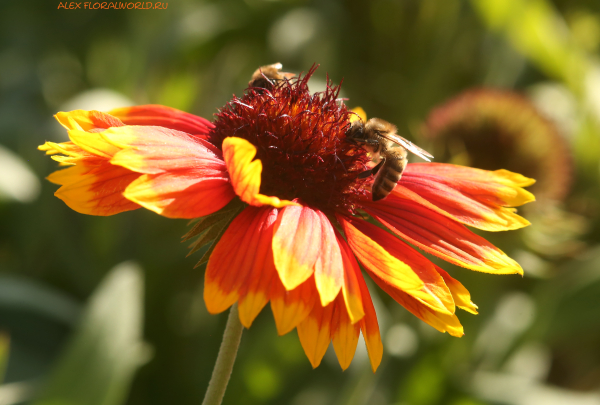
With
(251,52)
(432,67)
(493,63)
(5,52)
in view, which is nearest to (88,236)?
(251,52)

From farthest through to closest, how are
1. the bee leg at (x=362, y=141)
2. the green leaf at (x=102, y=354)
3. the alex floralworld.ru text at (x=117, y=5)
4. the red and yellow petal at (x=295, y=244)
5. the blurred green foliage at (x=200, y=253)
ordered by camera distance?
the alex floralworld.ru text at (x=117, y=5) → the blurred green foliage at (x=200, y=253) → the green leaf at (x=102, y=354) → the bee leg at (x=362, y=141) → the red and yellow petal at (x=295, y=244)

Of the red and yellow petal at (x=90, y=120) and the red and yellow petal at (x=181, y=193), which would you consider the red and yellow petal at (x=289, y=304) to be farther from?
the red and yellow petal at (x=90, y=120)

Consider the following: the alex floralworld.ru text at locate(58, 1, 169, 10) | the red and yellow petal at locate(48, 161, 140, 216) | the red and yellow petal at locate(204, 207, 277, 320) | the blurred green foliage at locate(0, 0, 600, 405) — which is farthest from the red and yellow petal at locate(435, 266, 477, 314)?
the alex floralworld.ru text at locate(58, 1, 169, 10)

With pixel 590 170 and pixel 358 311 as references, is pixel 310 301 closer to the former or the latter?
pixel 358 311

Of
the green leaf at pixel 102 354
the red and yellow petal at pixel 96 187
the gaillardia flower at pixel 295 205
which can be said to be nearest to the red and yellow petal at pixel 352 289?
the gaillardia flower at pixel 295 205

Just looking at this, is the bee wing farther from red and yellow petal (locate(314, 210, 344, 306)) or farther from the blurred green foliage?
the blurred green foliage

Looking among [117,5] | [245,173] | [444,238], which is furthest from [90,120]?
[117,5]
